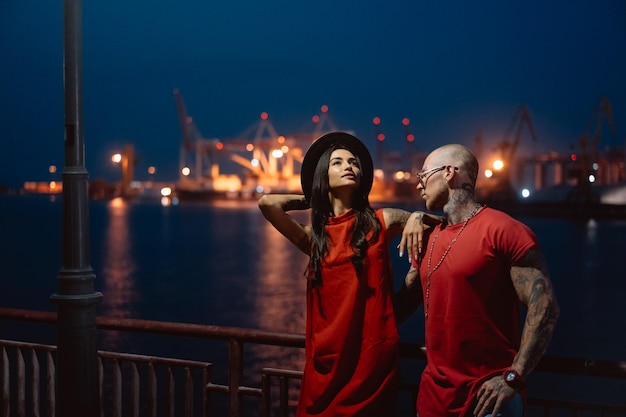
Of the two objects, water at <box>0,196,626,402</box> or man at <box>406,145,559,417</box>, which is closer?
man at <box>406,145,559,417</box>

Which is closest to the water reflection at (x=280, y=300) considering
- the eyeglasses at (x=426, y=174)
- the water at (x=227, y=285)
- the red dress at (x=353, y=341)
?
the water at (x=227, y=285)

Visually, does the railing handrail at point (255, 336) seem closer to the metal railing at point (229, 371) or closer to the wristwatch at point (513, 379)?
the metal railing at point (229, 371)

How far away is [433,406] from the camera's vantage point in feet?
8.74

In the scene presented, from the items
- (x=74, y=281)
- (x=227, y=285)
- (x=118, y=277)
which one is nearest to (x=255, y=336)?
(x=74, y=281)

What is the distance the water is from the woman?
41.9 feet

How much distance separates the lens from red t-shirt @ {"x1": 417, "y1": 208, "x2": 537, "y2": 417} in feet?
8.42

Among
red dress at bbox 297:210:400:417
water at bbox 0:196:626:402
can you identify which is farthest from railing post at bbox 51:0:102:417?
water at bbox 0:196:626:402

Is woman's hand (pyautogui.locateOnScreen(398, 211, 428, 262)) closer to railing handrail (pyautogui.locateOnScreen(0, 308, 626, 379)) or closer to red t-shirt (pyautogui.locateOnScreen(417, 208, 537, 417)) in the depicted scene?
red t-shirt (pyautogui.locateOnScreen(417, 208, 537, 417))

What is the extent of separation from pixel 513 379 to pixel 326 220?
3.49ft

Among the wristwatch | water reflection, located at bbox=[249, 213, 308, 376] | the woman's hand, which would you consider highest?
the woman's hand

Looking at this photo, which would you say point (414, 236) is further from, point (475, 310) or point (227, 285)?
point (227, 285)

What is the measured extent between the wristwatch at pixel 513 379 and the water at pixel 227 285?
13.3 m

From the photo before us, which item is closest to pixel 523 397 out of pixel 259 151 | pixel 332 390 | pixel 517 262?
pixel 517 262

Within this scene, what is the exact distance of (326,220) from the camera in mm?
3211
